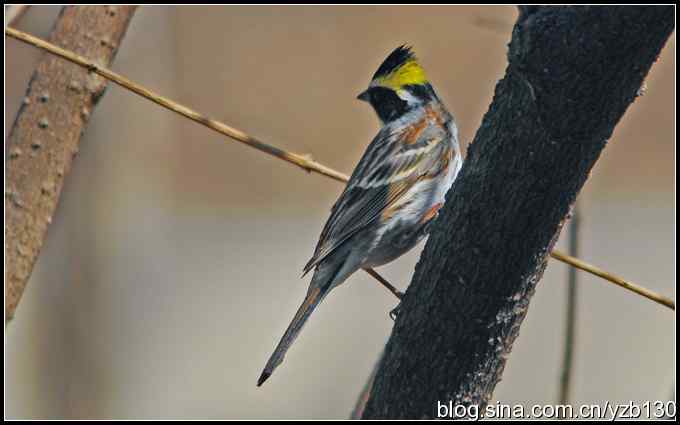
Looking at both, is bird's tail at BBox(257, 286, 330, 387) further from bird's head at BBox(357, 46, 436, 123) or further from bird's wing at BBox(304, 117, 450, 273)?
bird's head at BBox(357, 46, 436, 123)

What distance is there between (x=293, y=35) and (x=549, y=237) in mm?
12583

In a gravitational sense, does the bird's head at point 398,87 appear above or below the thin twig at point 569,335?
above

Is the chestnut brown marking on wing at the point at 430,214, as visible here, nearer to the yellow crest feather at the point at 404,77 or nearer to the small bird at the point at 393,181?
the small bird at the point at 393,181

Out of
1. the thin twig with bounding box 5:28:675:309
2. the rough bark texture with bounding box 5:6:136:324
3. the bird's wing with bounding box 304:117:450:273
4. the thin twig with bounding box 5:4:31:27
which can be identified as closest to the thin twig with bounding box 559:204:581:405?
the thin twig with bounding box 5:28:675:309

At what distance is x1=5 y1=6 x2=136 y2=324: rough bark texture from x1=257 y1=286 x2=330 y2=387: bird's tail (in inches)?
35.9

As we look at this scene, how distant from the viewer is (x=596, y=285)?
30.1 ft

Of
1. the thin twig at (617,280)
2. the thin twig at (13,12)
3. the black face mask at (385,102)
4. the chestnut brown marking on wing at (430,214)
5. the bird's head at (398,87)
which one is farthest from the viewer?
the black face mask at (385,102)

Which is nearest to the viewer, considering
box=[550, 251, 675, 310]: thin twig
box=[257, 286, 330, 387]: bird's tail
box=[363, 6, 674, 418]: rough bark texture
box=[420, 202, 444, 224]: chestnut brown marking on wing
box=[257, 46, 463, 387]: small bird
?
box=[363, 6, 674, 418]: rough bark texture

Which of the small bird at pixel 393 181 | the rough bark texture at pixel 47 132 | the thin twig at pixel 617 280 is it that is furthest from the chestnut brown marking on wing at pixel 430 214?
the rough bark texture at pixel 47 132

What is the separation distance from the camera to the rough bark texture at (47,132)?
3121 millimetres

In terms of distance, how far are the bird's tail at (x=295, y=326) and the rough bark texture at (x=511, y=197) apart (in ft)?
3.02

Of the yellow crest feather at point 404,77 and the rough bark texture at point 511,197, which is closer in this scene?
the rough bark texture at point 511,197

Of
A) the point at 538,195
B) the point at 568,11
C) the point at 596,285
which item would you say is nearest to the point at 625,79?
the point at 568,11

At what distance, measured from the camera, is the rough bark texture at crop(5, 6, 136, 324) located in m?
3.12
